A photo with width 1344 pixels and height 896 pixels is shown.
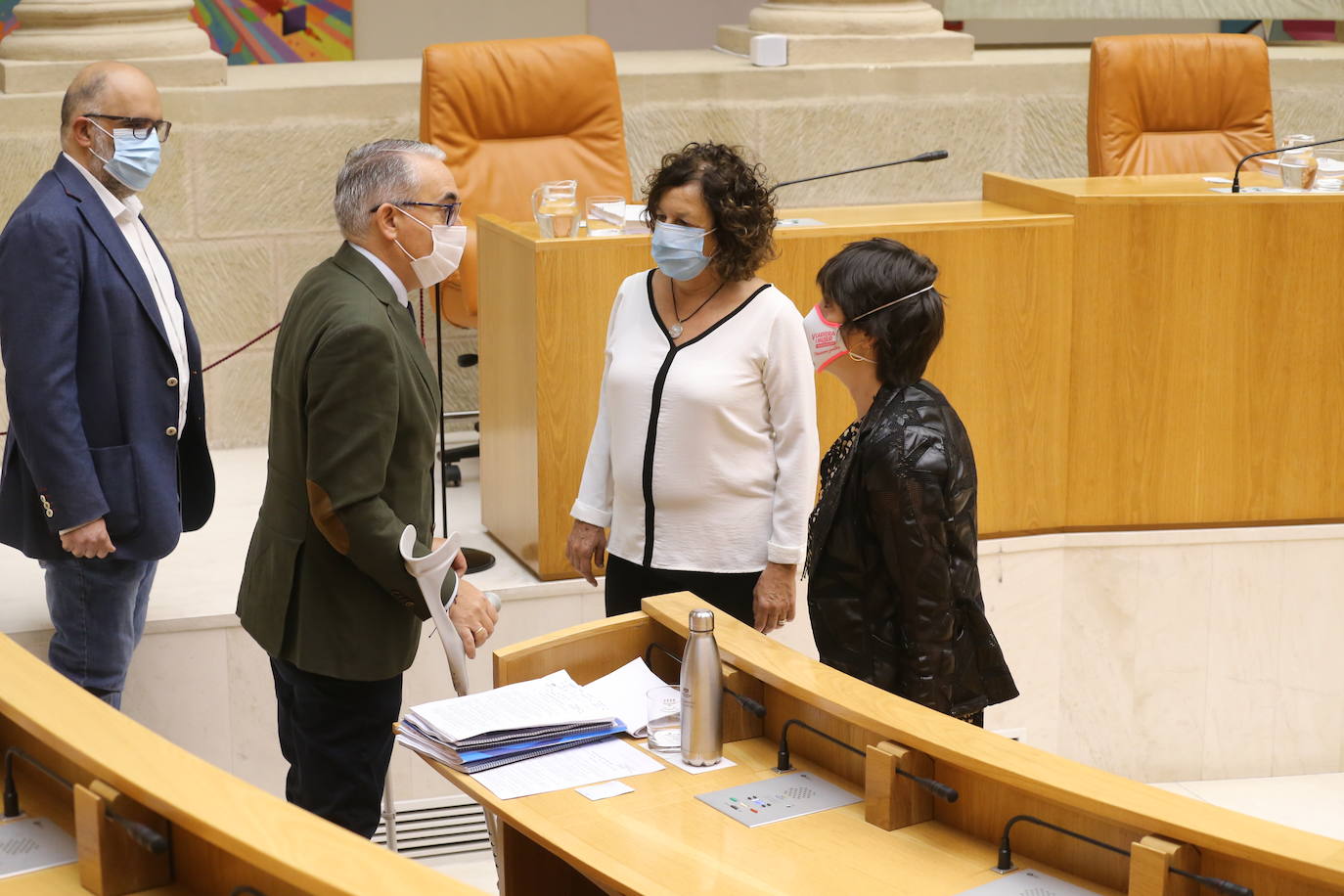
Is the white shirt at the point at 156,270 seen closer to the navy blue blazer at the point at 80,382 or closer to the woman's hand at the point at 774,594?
the navy blue blazer at the point at 80,382

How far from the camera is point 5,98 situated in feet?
16.2

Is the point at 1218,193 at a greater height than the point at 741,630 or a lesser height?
greater

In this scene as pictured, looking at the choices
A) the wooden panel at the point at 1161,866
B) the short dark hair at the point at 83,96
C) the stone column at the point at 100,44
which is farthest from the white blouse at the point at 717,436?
the stone column at the point at 100,44

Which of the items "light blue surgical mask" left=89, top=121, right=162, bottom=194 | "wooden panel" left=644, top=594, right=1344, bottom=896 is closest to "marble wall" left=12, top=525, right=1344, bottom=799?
"wooden panel" left=644, top=594, right=1344, bottom=896

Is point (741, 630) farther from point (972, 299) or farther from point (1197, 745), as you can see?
point (1197, 745)

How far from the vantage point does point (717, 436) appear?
3.03 meters

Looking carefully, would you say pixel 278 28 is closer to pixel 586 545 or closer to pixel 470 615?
pixel 586 545

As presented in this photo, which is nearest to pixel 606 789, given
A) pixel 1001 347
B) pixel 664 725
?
pixel 664 725

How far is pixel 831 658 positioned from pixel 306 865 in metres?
1.26

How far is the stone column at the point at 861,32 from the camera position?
5.68 metres

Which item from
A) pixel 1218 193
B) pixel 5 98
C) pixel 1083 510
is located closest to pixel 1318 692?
pixel 1083 510

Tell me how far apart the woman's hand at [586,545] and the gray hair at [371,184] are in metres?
0.86

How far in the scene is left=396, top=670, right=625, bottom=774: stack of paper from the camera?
2.35m

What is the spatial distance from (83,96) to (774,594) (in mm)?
1575
